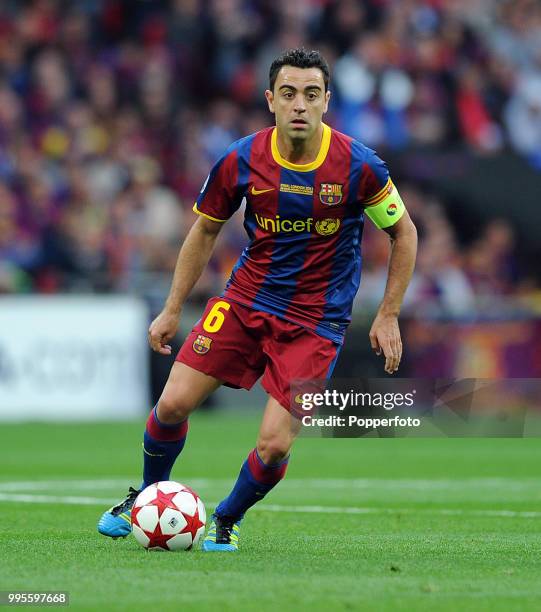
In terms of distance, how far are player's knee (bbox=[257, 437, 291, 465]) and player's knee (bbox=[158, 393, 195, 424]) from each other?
42 centimetres

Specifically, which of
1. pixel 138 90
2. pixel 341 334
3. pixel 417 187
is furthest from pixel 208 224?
pixel 138 90

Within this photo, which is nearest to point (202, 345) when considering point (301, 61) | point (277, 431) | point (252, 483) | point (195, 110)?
point (277, 431)

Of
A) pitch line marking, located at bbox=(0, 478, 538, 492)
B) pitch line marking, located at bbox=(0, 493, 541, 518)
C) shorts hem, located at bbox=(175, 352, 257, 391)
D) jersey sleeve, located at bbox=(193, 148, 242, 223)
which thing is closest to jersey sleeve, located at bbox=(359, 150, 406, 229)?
jersey sleeve, located at bbox=(193, 148, 242, 223)

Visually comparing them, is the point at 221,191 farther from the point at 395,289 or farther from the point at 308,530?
the point at 308,530

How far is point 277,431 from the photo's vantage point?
276 inches

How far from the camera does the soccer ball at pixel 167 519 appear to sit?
7027 millimetres

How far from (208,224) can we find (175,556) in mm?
1644

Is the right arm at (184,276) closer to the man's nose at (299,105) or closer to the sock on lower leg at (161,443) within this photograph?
the sock on lower leg at (161,443)

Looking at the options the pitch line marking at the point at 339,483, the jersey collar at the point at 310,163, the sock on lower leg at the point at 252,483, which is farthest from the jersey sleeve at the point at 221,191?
the pitch line marking at the point at 339,483

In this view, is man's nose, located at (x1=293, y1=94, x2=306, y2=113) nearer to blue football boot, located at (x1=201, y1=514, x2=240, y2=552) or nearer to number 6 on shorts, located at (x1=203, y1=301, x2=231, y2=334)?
number 6 on shorts, located at (x1=203, y1=301, x2=231, y2=334)

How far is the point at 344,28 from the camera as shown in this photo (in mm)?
21141

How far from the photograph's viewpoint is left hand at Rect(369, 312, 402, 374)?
7.02 metres

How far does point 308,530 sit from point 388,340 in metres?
1.60

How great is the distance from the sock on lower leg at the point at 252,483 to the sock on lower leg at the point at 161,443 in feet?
1.31
